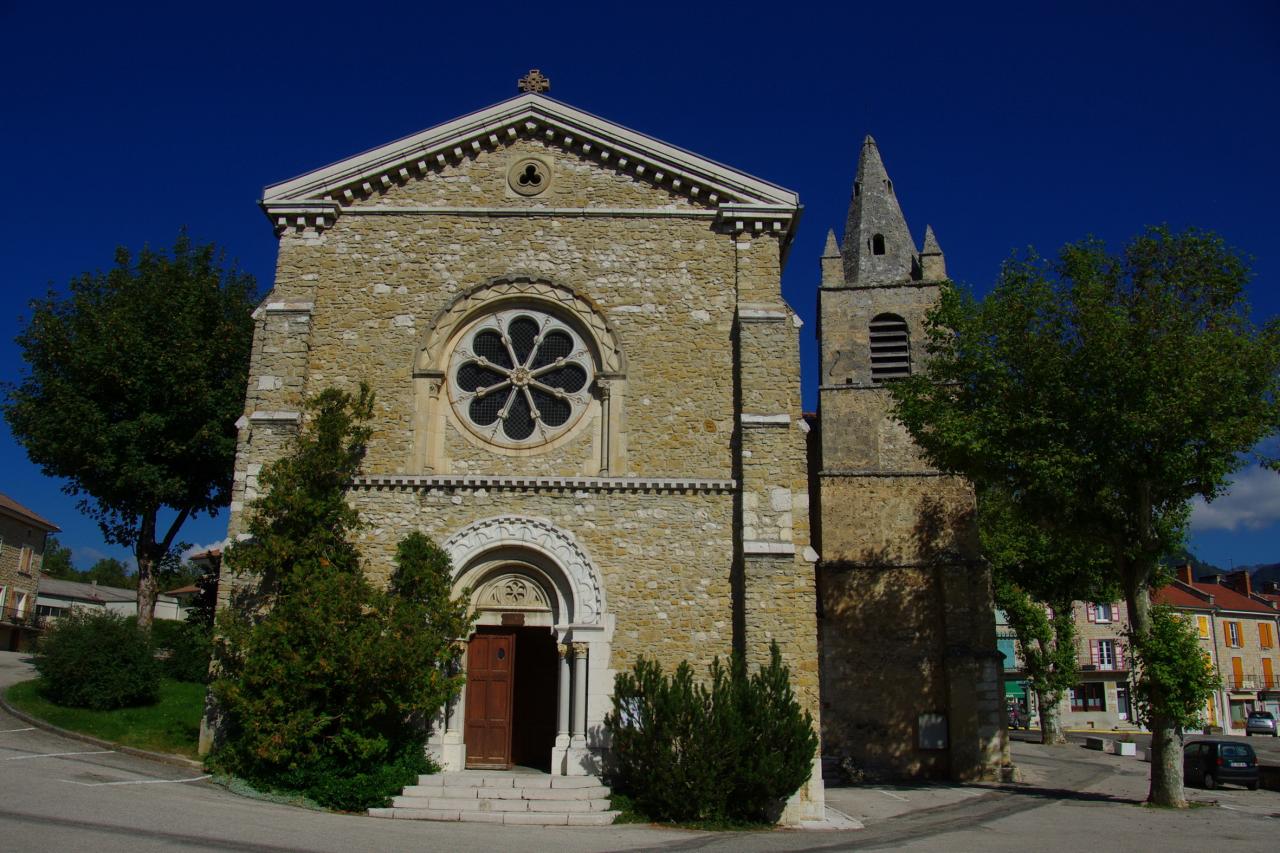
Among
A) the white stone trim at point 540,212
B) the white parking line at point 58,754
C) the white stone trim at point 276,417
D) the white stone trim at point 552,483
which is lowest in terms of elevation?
the white parking line at point 58,754

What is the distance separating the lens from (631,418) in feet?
50.9

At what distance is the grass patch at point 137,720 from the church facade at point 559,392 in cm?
411

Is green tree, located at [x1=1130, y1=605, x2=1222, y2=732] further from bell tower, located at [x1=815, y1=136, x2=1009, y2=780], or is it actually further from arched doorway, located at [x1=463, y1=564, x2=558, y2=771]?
arched doorway, located at [x1=463, y1=564, x2=558, y2=771]

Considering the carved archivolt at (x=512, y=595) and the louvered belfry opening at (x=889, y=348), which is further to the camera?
the louvered belfry opening at (x=889, y=348)

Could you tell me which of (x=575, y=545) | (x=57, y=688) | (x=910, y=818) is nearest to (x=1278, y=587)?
(x=910, y=818)

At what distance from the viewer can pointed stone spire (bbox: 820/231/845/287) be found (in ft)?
84.8

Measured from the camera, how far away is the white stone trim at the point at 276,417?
49.3 feet

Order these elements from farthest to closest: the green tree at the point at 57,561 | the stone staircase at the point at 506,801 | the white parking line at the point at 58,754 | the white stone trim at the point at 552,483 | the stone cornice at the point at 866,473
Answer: the green tree at the point at 57,561, the stone cornice at the point at 866,473, the white stone trim at the point at 552,483, the white parking line at the point at 58,754, the stone staircase at the point at 506,801

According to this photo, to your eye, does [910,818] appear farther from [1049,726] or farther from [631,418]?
[1049,726]

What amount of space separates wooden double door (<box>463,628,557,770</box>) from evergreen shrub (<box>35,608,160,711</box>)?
Answer: 697 centimetres

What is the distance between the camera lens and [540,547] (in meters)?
14.7

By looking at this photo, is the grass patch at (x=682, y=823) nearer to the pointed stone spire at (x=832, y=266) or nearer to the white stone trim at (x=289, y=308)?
the white stone trim at (x=289, y=308)

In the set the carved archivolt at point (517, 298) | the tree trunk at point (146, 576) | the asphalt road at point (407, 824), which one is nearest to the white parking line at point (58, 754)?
the asphalt road at point (407, 824)

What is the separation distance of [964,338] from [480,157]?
10.2 meters
